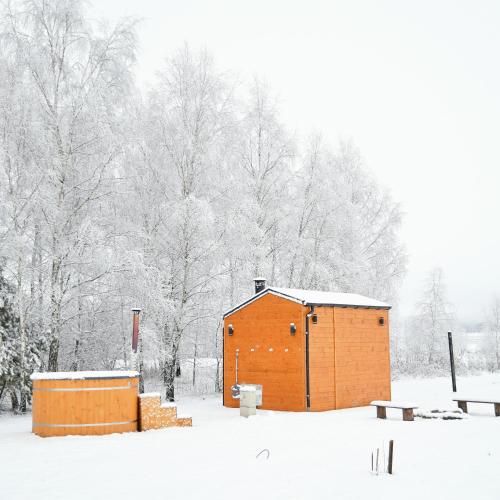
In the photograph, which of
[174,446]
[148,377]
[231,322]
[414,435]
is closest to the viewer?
[174,446]

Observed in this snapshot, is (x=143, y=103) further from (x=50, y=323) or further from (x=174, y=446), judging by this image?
(x=174, y=446)

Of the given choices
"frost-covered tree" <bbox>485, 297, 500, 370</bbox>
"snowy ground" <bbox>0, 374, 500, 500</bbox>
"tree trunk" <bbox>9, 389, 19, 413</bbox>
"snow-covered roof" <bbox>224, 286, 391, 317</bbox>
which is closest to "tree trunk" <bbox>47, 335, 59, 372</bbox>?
"tree trunk" <bbox>9, 389, 19, 413</bbox>

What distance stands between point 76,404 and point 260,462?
159 inches

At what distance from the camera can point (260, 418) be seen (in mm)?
12398

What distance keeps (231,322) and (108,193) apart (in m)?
4.89

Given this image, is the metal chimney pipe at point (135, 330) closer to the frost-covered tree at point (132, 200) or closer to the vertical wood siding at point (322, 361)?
the frost-covered tree at point (132, 200)

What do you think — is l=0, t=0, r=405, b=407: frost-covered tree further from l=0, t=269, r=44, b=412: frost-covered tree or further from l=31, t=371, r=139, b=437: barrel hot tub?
l=31, t=371, r=139, b=437: barrel hot tub

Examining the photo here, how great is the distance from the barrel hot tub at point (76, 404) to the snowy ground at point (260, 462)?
1.41ft

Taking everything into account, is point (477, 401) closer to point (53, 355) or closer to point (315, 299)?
point (315, 299)

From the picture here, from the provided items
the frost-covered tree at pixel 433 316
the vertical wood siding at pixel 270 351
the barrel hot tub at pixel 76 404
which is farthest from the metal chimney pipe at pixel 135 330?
the frost-covered tree at pixel 433 316

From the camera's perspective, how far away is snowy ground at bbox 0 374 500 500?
6.09 m

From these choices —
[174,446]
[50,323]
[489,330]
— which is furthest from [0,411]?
[489,330]

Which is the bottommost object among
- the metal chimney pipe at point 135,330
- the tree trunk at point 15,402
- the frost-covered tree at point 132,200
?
the tree trunk at point 15,402

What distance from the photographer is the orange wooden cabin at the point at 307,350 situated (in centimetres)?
1412
